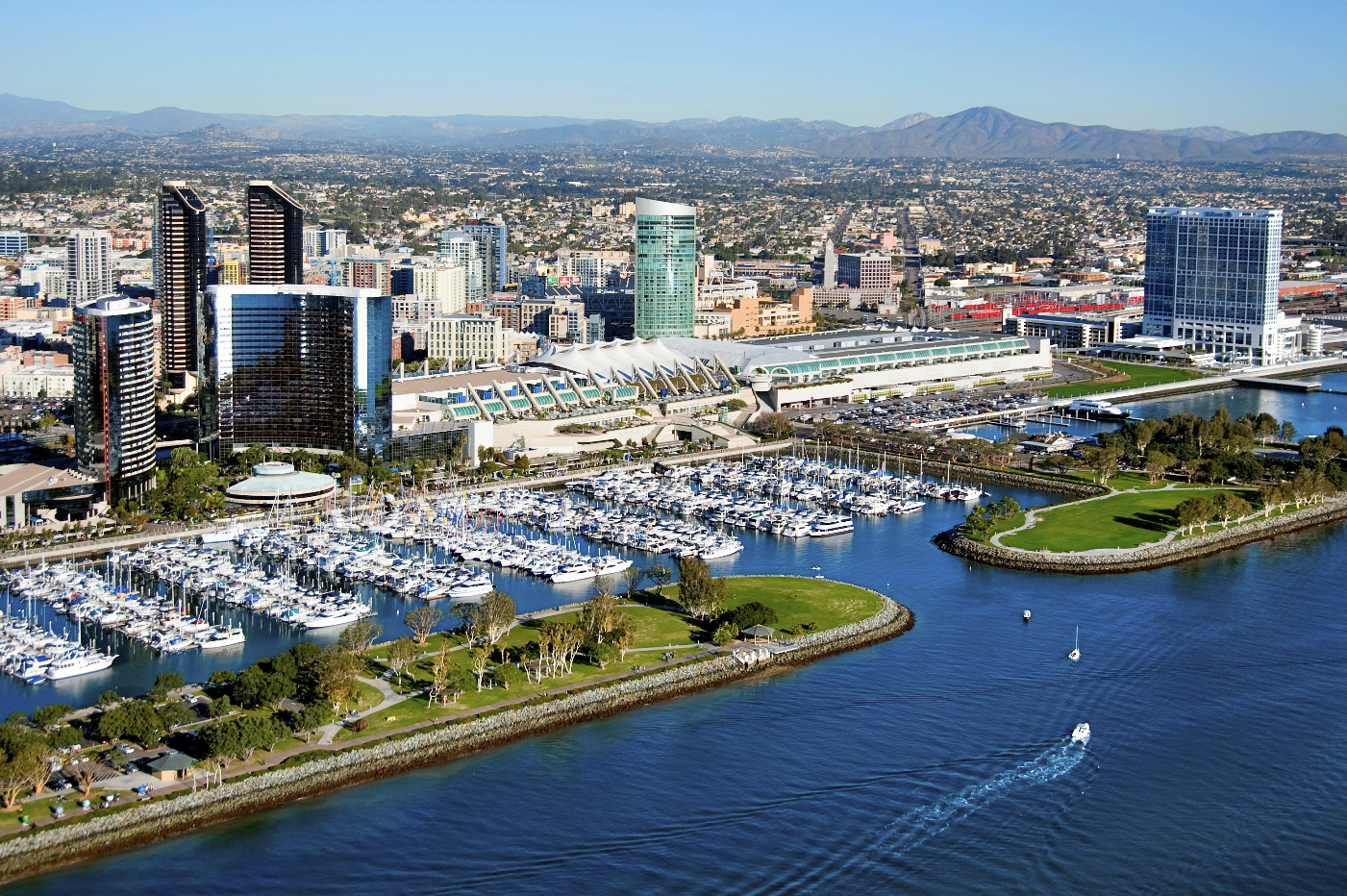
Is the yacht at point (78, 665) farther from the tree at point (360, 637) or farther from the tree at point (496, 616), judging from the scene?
the tree at point (496, 616)

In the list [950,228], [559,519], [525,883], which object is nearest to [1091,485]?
[559,519]

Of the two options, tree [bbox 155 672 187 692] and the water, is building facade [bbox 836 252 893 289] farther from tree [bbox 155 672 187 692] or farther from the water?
tree [bbox 155 672 187 692]

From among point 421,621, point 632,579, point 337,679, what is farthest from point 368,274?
point 337,679

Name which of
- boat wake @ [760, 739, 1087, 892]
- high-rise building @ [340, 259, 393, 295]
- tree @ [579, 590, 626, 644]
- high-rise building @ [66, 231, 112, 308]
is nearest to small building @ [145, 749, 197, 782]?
tree @ [579, 590, 626, 644]

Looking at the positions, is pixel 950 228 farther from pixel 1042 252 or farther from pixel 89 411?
pixel 89 411

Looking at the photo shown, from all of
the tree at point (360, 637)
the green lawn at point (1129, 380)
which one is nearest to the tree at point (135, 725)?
the tree at point (360, 637)

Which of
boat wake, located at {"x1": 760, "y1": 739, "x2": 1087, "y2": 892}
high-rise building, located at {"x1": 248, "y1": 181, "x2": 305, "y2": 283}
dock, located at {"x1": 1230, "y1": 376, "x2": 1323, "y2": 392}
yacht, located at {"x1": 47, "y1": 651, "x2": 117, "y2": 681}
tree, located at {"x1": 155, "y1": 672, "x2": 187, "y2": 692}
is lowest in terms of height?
boat wake, located at {"x1": 760, "y1": 739, "x2": 1087, "y2": 892}
